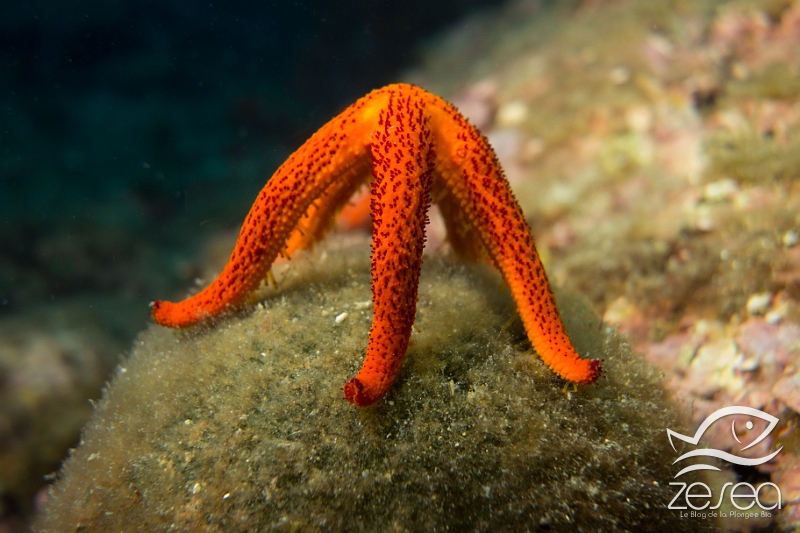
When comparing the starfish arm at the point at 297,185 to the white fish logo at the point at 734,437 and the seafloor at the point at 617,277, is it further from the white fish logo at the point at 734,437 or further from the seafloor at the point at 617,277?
the white fish logo at the point at 734,437

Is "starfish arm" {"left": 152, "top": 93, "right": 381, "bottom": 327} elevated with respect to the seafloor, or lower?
elevated

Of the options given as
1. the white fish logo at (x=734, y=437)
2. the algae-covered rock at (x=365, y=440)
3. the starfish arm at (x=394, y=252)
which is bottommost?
the white fish logo at (x=734, y=437)

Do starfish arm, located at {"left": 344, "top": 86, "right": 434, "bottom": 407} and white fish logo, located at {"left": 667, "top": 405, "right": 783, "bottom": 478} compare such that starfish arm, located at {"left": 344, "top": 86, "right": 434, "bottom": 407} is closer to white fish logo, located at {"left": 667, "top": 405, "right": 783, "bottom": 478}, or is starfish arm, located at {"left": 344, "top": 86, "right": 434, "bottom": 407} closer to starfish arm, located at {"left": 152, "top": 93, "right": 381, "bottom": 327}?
starfish arm, located at {"left": 152, "top": 93, "right": 381, "bottom": 327}

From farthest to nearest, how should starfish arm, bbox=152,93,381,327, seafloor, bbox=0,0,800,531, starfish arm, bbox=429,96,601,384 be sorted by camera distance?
1. starfish arm, bbox=152,93,381,327
2. starfish arm, bbox=429,96,601,384
3. seafloor, bbox=0,0,800,531

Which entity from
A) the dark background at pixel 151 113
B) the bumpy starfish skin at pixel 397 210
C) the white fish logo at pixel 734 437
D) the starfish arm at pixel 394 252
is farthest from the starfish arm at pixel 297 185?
the dark background at pixel 151 113

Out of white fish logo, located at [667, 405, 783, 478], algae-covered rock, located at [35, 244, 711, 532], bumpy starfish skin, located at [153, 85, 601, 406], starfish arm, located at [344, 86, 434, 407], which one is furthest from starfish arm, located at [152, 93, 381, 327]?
white fish logo, located at [667, 405, 783, 478]

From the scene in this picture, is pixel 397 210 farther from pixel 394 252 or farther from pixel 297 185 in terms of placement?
pixel 297 185

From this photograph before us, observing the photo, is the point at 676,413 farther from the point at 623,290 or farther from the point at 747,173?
the point at 747,173
